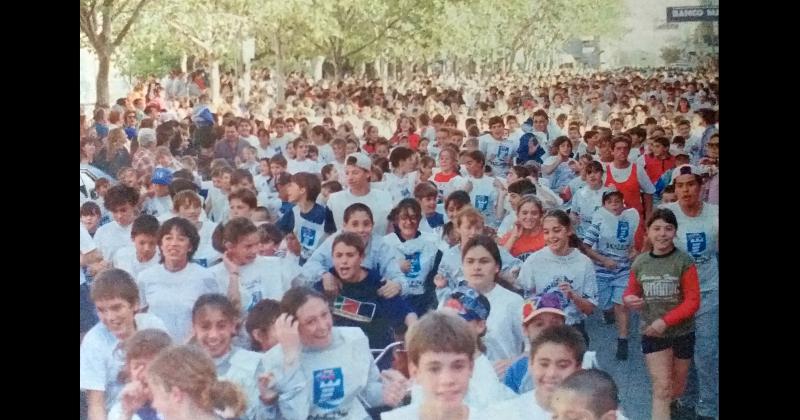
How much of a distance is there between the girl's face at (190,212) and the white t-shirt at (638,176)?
1995mm

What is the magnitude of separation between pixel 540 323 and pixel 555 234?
1.44ft

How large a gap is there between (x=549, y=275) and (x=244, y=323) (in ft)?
4.88

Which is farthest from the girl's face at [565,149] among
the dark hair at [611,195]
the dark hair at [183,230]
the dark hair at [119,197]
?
the dark hair at [119,197]

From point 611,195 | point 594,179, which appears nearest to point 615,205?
point 611,195

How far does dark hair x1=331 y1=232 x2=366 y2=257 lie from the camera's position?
513 centimetres

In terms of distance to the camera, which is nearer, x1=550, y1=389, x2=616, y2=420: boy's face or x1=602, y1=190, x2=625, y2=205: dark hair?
x1=550, y1=389, x2=616, y2=420: boy's face

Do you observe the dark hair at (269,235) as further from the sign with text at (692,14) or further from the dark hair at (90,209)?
the sign with text at (692,14)

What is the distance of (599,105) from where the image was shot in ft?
17.2

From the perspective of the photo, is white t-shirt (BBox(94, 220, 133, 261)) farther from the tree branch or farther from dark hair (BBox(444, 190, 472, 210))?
dark hair (BBox(444, 190, 472, 210))

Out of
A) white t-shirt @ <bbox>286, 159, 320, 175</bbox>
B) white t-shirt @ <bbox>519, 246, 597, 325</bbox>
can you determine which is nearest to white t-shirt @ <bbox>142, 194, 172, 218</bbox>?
white t-shirt @ <bbox>286, 159, 320, 175</bbox>

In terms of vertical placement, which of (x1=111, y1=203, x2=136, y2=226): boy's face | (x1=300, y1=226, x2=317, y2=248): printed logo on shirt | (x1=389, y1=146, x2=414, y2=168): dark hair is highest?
(x1=389, y1=146, x2=414, y2=168): dark hair

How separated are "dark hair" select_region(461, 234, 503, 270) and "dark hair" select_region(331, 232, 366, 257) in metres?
0.49

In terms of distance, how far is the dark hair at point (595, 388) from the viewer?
16.6 ft

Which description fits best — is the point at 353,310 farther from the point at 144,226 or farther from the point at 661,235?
the point at 661,235
